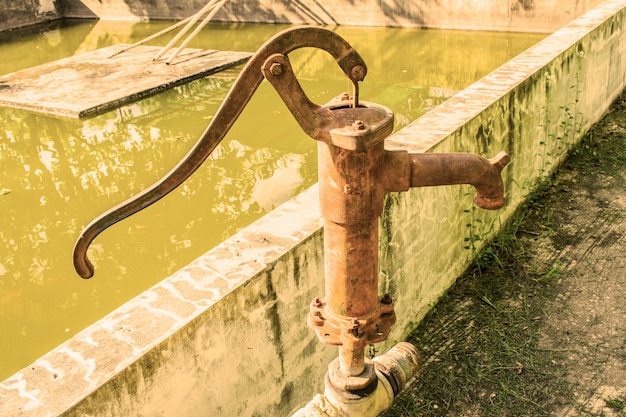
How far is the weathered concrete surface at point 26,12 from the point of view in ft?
47.6

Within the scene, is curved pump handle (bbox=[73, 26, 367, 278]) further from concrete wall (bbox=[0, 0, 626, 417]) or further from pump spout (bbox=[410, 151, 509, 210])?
concrete wall (bbox=[0, 0, 626, 417])

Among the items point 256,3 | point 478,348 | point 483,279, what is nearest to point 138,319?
point 478,348

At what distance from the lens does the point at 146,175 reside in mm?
5840

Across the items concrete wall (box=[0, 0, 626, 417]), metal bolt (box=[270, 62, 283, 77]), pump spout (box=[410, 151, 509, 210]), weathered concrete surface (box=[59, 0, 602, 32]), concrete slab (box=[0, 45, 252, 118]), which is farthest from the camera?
weathered concrete surface (box=[59, 0, 602, 32])

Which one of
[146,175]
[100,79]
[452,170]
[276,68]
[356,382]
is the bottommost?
[146,175]

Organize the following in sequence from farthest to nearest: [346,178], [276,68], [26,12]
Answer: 1. [26,12]
2. [346,178]
3. [276,68]

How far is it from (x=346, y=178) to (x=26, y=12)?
16100 millimetres

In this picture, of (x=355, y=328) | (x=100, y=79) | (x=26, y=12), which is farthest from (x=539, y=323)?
(x=26, y=12)

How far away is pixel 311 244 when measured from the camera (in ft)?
7.63

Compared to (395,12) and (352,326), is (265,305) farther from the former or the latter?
(395,12)

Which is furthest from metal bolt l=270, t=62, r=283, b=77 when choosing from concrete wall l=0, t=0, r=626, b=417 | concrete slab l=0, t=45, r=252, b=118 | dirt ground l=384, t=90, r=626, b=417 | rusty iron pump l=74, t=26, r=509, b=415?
concrete slab l=0, t=45, r=252, b=118

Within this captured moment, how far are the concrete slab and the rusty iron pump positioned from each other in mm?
6568

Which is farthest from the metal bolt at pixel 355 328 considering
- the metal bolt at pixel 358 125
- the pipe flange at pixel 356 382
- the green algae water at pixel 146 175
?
the green algae water at pixel 146 175

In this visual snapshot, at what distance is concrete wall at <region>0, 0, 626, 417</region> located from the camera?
1773 mm
